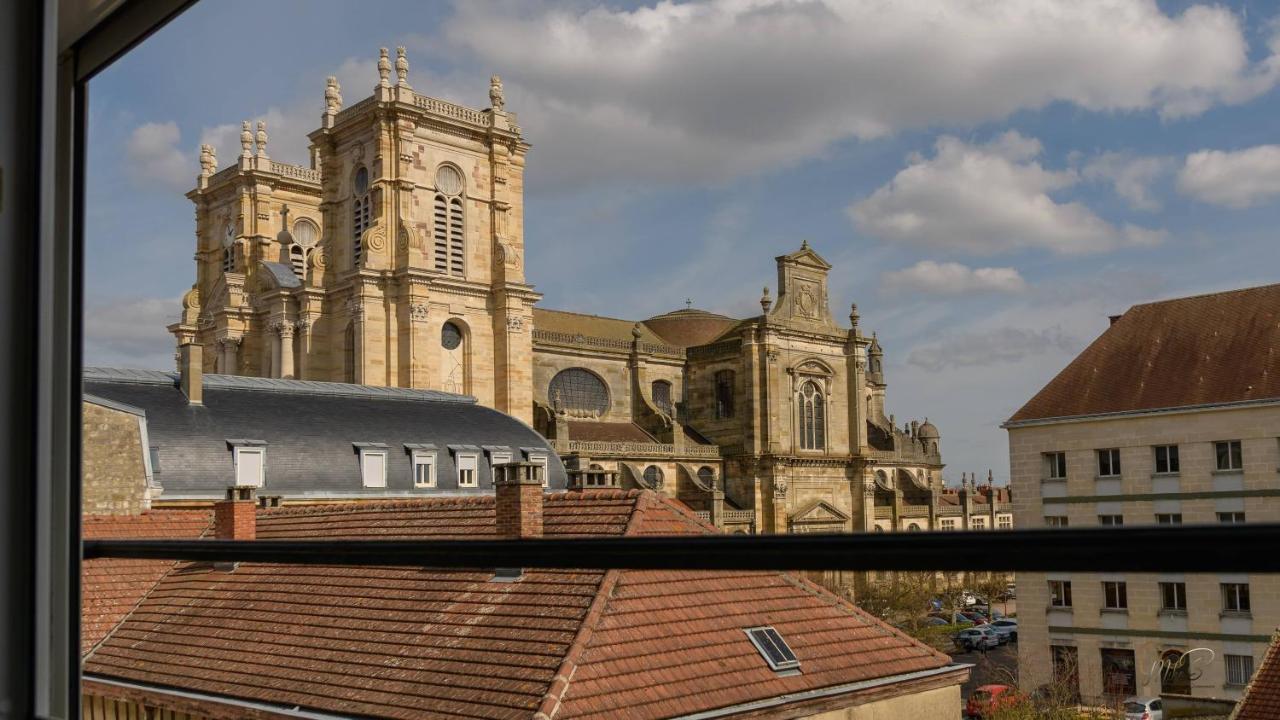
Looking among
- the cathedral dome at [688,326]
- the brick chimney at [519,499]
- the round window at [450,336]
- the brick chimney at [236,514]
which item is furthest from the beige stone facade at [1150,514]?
the cathedral dome at [688,326]

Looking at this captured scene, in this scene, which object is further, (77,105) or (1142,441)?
(1142,441)

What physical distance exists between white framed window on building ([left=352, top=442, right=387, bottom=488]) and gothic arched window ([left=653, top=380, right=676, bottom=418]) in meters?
26.0

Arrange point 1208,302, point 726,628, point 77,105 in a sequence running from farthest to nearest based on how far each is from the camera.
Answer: point 1208,302, point 726,628, point 77,105

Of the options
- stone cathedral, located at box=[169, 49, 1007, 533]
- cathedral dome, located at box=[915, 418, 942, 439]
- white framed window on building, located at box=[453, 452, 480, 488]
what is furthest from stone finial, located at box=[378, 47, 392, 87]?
cathedral dome, located at box=[915, 418, 942, 439]

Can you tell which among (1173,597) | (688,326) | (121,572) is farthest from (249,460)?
(688,326)

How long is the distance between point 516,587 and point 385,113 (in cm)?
2689

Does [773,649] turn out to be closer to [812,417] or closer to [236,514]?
[236,514]

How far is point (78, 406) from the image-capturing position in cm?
153

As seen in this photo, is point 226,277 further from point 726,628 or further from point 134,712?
point 726,628

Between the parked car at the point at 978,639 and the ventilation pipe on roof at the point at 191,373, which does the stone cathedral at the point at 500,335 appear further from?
the parked car at the point at 978,639

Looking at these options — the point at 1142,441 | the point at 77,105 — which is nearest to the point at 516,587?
the point at 77,105

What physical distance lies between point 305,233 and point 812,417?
23.0 meters

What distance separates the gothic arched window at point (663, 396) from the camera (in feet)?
163

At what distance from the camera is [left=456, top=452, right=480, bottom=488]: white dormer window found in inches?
983
